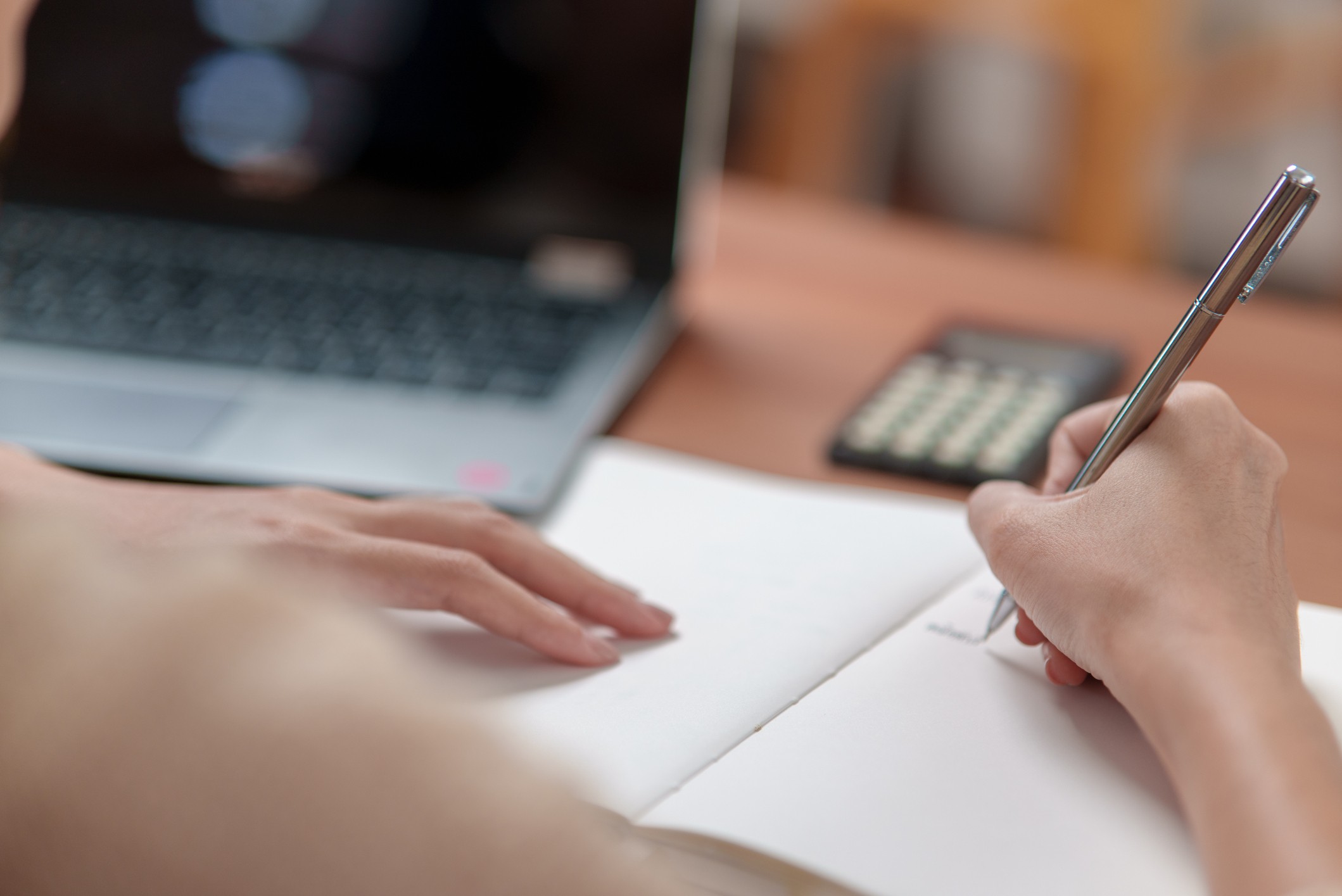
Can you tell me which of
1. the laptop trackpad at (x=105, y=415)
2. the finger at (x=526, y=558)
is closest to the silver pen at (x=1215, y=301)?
the finger at (x=526, y=558)

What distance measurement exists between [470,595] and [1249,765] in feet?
0.85

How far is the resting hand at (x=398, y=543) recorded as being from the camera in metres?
0.44

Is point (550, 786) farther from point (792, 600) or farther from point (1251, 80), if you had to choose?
point (1251, 80)

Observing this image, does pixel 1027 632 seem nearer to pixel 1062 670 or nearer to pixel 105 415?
pixel 1062 670

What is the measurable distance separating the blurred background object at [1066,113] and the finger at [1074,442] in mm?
1248

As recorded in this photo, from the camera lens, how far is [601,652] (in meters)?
0.44

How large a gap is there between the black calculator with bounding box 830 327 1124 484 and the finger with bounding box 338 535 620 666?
0.23 meters

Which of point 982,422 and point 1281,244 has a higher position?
point 1281,244

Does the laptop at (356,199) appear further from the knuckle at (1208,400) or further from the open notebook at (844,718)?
the knuckle at (1208,400)

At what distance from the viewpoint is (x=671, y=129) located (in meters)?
0.77

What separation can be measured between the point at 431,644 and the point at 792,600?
0.47 ft

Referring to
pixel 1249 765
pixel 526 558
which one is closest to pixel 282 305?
pixel 526 558

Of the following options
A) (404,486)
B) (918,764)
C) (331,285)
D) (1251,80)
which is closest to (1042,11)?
(1251,80)

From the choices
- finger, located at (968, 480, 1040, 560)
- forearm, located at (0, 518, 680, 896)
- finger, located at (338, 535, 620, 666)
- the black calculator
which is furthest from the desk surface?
forearm, located at (0, 518, 680, 896)
